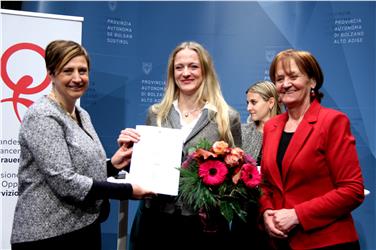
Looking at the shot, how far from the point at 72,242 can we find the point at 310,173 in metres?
1.13

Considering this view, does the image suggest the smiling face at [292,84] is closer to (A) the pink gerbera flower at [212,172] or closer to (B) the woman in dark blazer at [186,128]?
(B) the woman in dark blazer at [186,128]

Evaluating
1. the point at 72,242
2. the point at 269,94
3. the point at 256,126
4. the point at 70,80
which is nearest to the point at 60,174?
the point at 72,242

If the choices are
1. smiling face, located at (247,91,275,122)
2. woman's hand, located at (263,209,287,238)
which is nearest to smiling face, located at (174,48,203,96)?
woman's hand, located at (263,209,287,238)

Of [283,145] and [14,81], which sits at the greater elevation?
[14,81]

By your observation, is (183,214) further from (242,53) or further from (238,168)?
(242,53)

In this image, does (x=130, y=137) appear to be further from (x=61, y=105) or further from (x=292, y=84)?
(x=292, y=84)

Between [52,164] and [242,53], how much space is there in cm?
335

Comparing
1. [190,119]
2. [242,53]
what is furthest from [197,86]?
[242,53]

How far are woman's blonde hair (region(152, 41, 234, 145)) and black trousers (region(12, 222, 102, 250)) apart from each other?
2.33 ft

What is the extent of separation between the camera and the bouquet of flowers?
200cm

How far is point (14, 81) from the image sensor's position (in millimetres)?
3748

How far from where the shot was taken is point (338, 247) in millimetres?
1978

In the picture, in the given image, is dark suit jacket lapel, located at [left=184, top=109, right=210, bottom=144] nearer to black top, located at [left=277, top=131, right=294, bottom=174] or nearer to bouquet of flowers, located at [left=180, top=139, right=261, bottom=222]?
bouquet of flowers, located at [left=180, top=139, right=261, bottom=222]

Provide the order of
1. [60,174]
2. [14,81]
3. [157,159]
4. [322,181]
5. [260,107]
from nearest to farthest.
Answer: [60,174] < [322,181] < [157,159] < [260,107] < [14,81]
